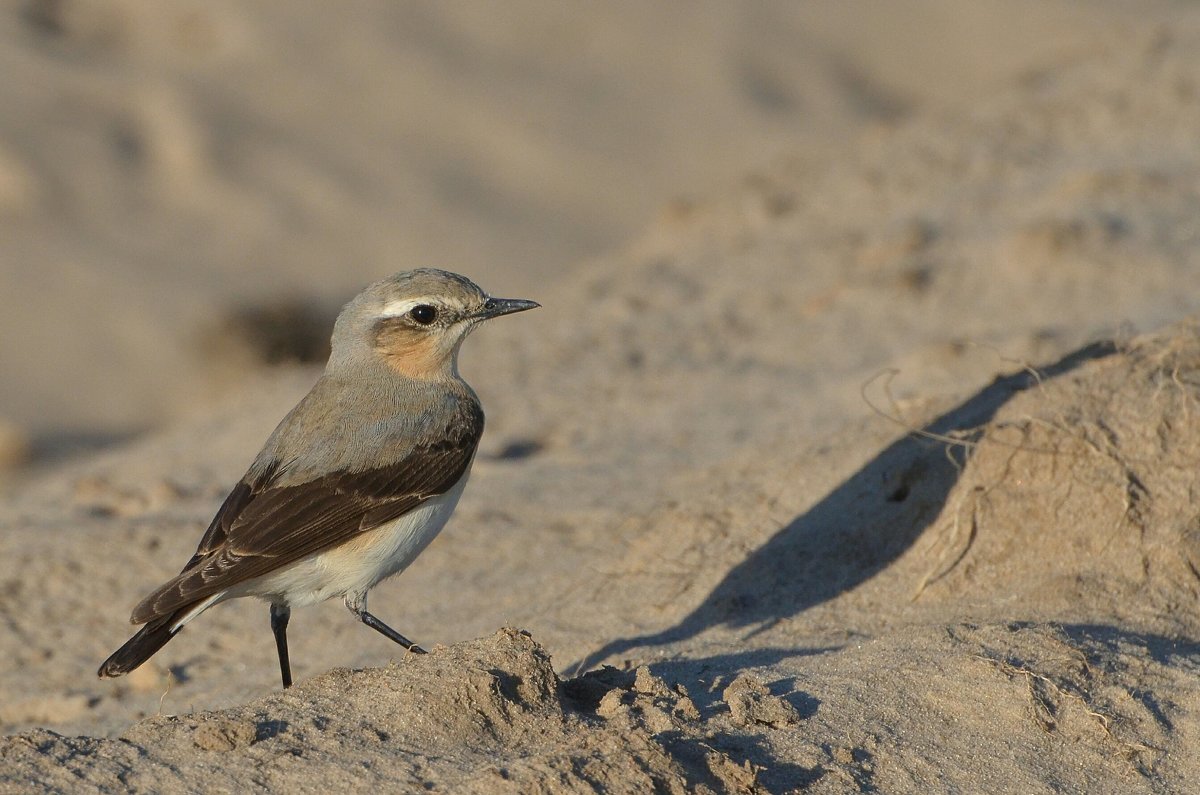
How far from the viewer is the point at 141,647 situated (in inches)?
214

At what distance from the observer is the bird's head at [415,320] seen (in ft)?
21.3

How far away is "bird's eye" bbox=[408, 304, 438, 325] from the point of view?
21.3 feet

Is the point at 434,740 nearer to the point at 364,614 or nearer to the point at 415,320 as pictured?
the point at 364,614

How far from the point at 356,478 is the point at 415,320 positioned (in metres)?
0.85

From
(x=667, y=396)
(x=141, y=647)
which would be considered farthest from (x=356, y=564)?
(x=667, y=396)

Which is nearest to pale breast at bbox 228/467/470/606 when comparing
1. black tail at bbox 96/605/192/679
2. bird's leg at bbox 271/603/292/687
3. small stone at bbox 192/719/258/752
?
bird's leg at bbox 271/603/292/687

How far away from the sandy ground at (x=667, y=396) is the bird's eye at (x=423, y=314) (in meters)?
1.51

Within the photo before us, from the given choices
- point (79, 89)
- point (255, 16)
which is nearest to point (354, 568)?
point (79, 89)

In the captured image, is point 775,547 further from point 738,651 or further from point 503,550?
point 503,550

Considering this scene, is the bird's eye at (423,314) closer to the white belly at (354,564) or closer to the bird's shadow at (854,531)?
the white belly at (354,564)

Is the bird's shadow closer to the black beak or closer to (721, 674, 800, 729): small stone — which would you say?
(721, 674, 800, 729): small stone

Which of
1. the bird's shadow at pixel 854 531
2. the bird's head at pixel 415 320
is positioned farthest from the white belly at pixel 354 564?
the bird's shadow at pixel 854 531

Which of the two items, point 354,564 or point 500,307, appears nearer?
point 354,564

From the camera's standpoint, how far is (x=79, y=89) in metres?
16.3
